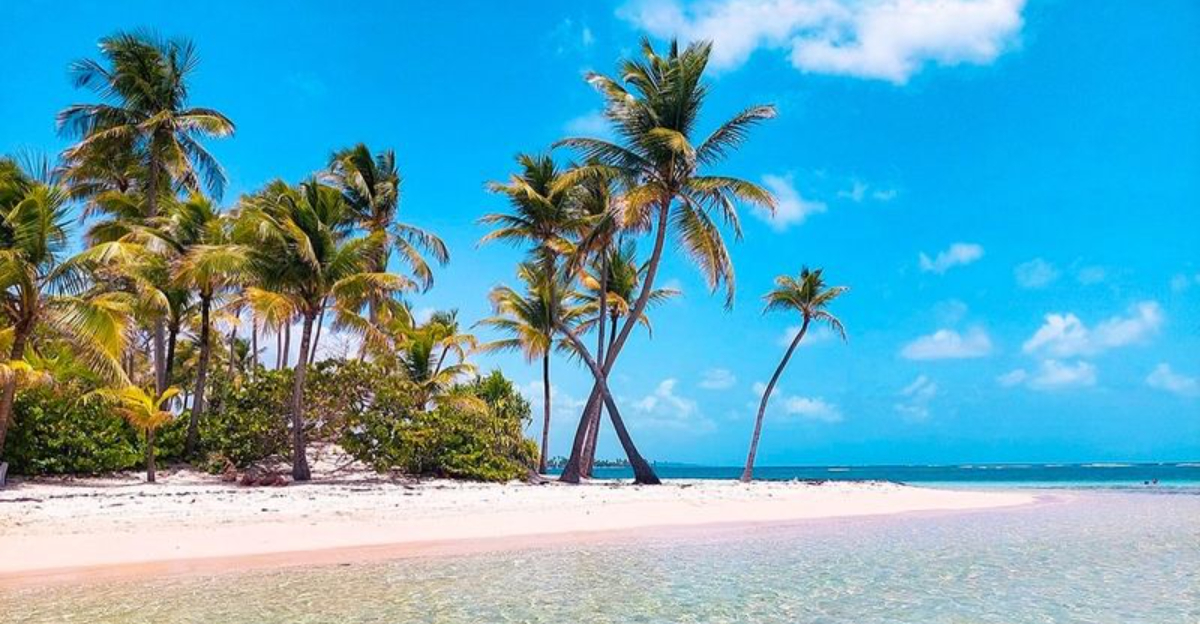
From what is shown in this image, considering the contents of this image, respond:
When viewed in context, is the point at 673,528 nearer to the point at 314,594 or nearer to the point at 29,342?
the point at 314,594

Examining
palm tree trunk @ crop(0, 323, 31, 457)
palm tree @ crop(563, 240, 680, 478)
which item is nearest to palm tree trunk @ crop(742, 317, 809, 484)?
palm tree @ crop(563, 240, 680, 478)

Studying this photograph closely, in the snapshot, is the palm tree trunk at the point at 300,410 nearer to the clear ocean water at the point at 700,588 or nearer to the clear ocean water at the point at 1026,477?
the clear ocean water at the point at 700,588

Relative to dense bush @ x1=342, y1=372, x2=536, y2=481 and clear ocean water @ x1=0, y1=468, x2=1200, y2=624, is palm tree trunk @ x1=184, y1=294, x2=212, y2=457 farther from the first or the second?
clear ocean water @ x1=0, y1=468, x2=1200, y2=624

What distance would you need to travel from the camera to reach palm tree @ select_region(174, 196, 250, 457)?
723 inches

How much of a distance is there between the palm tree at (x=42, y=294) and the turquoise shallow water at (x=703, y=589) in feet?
29.0

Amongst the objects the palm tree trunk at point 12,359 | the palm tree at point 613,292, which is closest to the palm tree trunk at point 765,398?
the palm tree at point 613,292

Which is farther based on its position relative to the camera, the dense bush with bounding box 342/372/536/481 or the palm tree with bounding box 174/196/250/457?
the dense bush with bounding box 342/372/536/481

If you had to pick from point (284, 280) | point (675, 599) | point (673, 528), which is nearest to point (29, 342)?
point (284, 280)

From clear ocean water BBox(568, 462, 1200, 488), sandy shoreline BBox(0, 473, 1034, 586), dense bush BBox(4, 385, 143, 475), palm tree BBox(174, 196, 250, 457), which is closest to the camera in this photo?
sandy shoreline BBox(0, 473, 1034, 586)

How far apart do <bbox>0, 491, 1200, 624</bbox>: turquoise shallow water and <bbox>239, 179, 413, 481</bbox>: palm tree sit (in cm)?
929

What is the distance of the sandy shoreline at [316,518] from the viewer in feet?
32.9

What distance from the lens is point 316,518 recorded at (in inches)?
522

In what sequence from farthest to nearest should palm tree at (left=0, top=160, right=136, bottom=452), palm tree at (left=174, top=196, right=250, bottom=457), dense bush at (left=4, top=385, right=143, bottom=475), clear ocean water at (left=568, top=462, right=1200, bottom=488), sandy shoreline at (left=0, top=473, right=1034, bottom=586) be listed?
1. clear ocean water at (left=568, top=462, right=1200, bottom=488)
2. palm tree at (left=174, top=196, right=250, bottom=457)
3. dense bush at (left=4, top=385, right=143, bottom=475)
4. palm tree at (left=0, top=160, right=136, bottom=452)
5. sandy shoreline at (left=0, top=473, right=1034, bottom=586)

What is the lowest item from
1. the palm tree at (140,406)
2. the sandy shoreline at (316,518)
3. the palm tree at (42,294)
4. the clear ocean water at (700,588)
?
the clear ocean water at (700,588)
